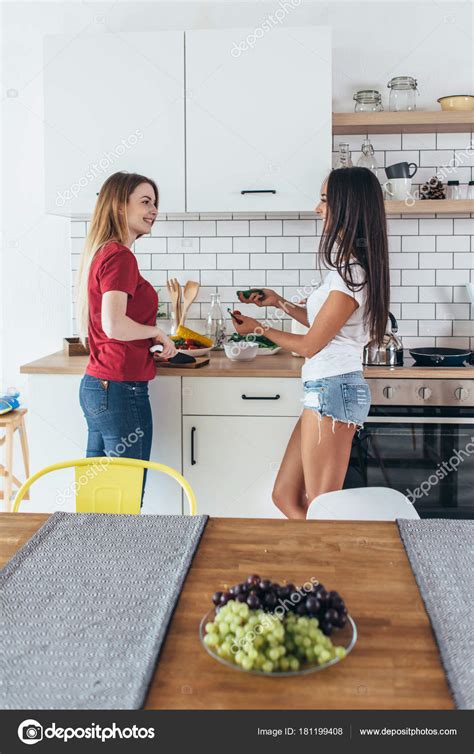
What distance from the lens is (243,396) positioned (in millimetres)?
3361

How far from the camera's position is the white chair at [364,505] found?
2084 millimetres

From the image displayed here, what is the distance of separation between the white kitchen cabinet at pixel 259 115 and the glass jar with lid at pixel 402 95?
39 centimetres

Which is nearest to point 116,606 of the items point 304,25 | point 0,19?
point 304,25

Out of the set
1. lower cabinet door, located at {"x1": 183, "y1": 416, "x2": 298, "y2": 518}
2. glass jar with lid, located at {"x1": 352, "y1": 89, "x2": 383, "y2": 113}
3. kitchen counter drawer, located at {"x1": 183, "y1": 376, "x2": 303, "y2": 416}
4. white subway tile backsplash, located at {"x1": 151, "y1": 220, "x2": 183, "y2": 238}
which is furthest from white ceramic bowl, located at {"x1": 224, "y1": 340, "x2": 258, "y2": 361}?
glass jar with lid, located at {"x1": 352, "y1": 89, "x2": 383, "y2": 113}

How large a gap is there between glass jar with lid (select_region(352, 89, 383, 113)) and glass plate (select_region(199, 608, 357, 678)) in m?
2.91

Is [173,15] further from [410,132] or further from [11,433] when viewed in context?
[11,433]

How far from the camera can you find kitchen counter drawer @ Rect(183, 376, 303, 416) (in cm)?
335

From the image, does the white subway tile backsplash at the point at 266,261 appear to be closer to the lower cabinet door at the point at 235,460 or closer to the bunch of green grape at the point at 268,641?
the lower cabinet door at the point at 235,460

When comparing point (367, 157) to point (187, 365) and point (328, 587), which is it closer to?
point (187, 365)

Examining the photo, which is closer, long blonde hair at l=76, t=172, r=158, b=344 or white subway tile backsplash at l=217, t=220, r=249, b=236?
long blonde hair at l=76, t=172, r=158, b=344

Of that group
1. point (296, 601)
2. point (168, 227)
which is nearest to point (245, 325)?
point (168, 227)

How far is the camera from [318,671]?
118 cm

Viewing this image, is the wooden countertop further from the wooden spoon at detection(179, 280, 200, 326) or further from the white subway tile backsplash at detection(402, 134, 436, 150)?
the white subway tile backsplash at detection(402, 134, 436, 150)
